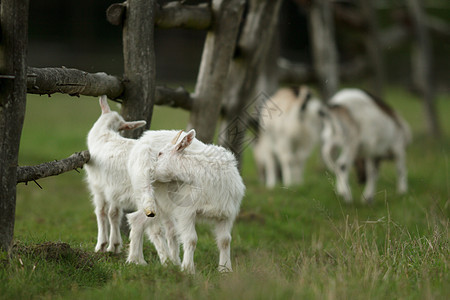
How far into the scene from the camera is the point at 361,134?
9461 mm

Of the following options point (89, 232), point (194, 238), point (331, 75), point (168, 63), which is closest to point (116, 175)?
point (194, 238)

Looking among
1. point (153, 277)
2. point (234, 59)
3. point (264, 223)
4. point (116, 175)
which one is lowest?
point (264, 223)

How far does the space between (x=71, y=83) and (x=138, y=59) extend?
2.89ft

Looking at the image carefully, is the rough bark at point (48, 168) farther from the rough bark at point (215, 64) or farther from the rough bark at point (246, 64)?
the rough bark at point (246, 64)

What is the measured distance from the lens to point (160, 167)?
4.56 m

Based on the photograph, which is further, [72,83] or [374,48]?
[374,48]

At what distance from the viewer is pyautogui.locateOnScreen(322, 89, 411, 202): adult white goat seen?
943 centimetres

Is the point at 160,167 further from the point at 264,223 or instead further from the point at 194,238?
the point at 264,223

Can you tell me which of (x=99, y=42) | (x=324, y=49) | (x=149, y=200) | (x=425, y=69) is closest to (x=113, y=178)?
(x=149, y=200)

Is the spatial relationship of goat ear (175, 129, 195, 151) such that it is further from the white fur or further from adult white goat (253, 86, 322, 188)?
adult white goat (253, 86, 322, 188)

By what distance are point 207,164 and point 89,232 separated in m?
2.27

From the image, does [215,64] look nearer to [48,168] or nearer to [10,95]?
[48,168]

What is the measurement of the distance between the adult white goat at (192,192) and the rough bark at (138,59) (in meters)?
0.90

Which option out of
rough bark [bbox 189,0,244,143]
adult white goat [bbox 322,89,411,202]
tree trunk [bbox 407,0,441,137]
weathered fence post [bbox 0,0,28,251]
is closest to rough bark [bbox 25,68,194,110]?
weathered fence post [bbox 0,0,28,251]
